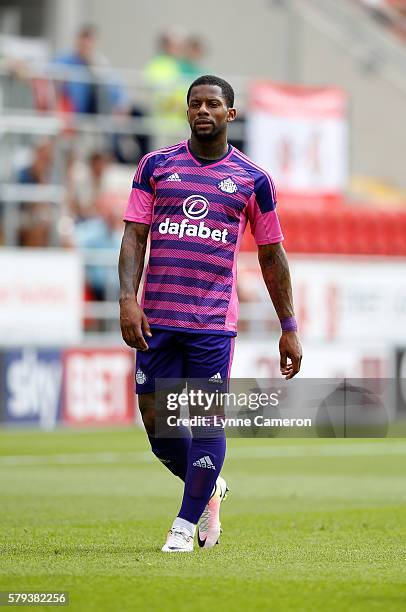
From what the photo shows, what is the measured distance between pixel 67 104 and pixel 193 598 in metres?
15.5

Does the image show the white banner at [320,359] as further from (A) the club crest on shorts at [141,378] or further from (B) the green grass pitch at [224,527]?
(A) the club crest on shorts at [141,378]

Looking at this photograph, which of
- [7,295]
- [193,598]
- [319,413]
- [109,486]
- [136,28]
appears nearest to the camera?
[193,598]

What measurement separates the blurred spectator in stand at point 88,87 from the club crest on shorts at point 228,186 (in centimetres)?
1326

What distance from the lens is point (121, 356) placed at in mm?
19203

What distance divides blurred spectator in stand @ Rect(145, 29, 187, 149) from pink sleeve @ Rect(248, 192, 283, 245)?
1401cm

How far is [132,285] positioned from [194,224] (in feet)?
1.53

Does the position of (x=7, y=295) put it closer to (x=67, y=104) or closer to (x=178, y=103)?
(x=67, y=104)

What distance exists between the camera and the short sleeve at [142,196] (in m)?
7.83

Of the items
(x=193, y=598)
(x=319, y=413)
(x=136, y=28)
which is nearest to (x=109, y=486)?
(x=319, y=413)

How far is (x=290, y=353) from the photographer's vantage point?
785 cm

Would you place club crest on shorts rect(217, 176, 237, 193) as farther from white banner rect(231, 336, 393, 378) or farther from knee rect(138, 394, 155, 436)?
white banner rect(231, 336, 393, 378)

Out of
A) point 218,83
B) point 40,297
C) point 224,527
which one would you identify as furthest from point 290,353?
point 40,297

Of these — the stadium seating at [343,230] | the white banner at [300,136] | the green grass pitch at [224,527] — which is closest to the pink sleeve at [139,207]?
the green grass pitch at [224,527]

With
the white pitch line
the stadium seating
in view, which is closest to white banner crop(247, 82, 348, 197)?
the stadium seating
